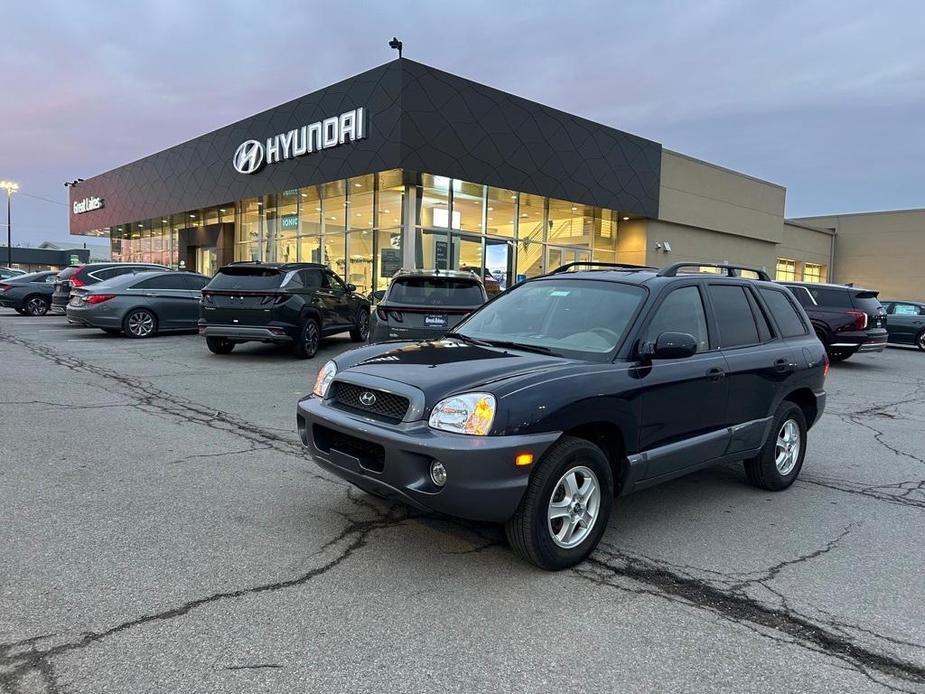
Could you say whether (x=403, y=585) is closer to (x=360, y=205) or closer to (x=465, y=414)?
(x=465, y=414)

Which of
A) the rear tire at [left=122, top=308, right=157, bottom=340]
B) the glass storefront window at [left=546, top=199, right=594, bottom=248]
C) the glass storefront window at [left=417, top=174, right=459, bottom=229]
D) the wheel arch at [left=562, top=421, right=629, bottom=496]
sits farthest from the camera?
the glass storefront window at [left=546, top=199, right=594, bottom=248]

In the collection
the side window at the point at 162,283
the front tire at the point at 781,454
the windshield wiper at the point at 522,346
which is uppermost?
the side window at the point at 162,283

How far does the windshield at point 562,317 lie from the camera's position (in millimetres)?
4191

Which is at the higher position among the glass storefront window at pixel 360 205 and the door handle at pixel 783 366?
the glass storefront window at pixel 360 205

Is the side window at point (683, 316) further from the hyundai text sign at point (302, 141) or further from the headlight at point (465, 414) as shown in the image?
the hyundai text sign at point (302, 141)

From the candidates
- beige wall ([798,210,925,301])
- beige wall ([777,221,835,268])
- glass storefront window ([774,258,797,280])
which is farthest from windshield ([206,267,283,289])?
beige wall ([798,210,925,301])

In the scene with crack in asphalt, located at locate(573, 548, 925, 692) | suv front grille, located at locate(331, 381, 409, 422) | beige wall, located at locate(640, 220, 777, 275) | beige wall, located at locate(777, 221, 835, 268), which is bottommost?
crack in asphalt, located at locate(573, 548, 925, 692)

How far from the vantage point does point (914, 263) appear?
36531mm

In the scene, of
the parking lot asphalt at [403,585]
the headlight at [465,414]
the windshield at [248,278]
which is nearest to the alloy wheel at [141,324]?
the windshield at [248,278]

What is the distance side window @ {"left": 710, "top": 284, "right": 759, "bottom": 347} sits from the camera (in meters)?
4.83

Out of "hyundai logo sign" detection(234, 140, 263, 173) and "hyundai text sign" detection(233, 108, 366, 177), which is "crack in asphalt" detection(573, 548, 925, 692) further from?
"hyundai logo sign" detection(234, 140, 263, 173)

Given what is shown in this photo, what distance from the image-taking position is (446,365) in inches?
151

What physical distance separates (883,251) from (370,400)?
141 ft

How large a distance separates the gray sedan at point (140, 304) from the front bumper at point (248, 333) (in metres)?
4.28
